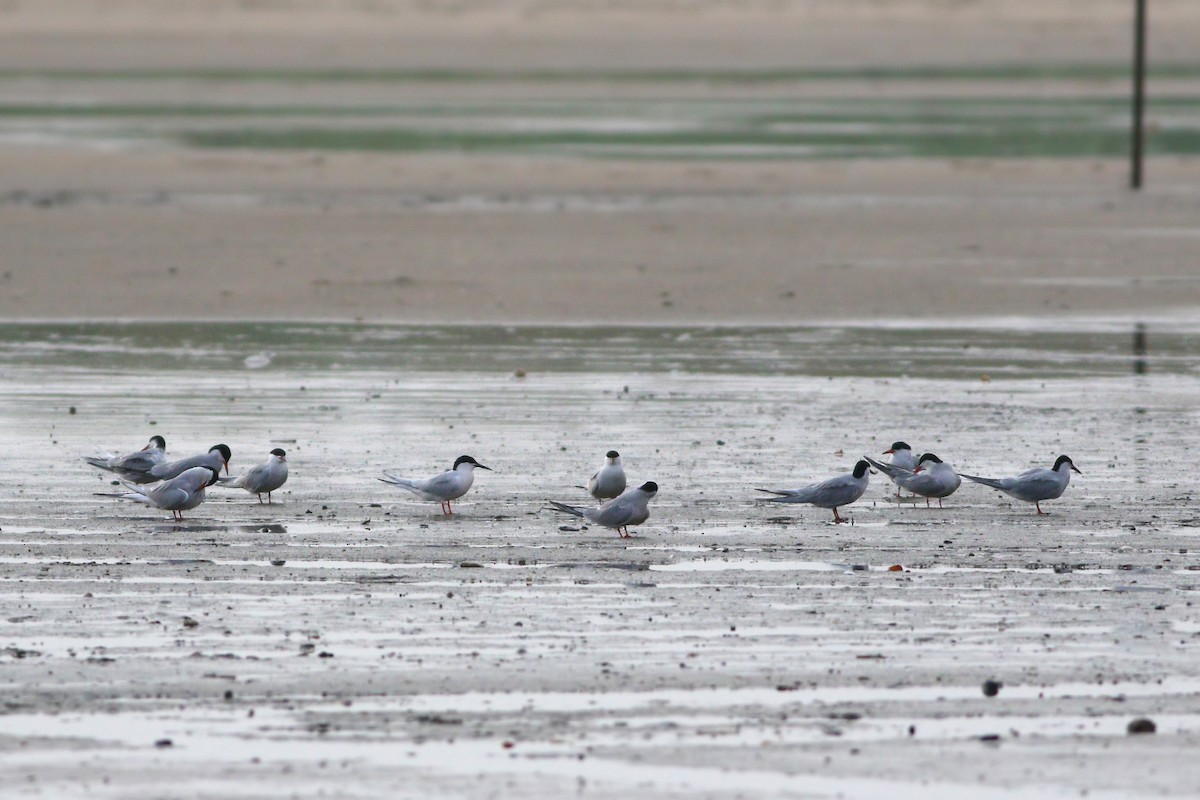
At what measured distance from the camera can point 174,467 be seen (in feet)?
40.3

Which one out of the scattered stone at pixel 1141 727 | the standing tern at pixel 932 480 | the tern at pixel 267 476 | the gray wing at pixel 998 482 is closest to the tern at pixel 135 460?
the tern at pixel 267 476

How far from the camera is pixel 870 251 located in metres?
27.7

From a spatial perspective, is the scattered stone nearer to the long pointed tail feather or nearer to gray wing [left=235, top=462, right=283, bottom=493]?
the long pointed tail feather

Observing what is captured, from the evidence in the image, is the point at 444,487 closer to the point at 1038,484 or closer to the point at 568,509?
the point at 568,509

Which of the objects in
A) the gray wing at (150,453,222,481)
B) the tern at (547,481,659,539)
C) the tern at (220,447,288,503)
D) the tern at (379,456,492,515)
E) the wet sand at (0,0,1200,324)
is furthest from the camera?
the wet sand at (0,0,1200,324)

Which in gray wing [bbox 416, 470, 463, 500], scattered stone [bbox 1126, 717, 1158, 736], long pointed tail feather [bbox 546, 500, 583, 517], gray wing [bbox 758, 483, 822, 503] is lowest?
scattered stone [bbox 1126, 717, 1158, 736]

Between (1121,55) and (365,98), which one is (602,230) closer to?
(365,98)

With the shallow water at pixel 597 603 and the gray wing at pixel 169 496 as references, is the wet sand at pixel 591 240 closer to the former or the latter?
the shallow water at pixel 597 603

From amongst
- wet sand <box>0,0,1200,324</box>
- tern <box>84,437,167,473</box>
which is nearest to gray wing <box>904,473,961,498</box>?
tern <box>84,437,167,473</box>

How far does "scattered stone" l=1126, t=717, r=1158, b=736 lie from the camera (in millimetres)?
7734

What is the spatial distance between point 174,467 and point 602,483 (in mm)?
2543

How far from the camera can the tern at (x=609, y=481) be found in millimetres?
11938

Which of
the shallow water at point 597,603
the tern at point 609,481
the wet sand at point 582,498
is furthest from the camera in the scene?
the tern at point 609,481

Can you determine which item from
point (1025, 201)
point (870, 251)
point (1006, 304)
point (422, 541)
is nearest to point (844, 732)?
point (422, 541)
